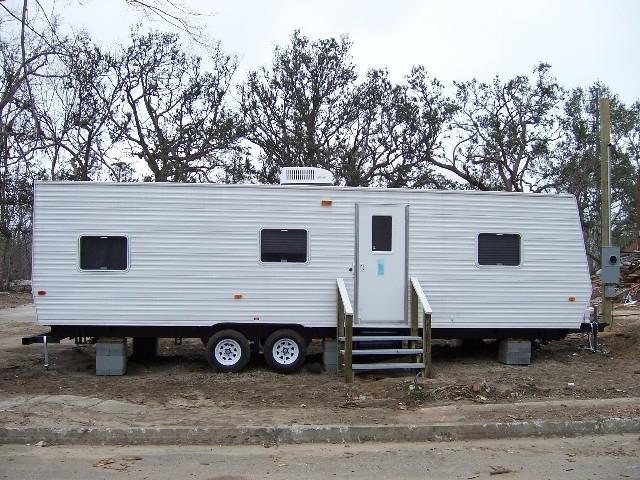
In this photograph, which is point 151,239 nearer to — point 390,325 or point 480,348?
point 390,325

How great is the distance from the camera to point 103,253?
10.2 m

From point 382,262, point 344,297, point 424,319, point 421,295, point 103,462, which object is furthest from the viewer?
point 382,262

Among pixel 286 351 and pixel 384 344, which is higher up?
pixel 384 344

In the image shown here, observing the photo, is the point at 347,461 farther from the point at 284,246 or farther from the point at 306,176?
the point at 306,176

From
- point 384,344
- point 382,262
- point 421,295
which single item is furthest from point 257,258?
point 421,295

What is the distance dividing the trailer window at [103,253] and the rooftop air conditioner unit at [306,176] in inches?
113

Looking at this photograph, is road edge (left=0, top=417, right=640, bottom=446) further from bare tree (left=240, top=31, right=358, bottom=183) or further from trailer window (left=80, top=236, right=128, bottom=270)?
bare tree (left=240, top=31, right=358, bottom=183)

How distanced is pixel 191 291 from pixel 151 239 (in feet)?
3.46

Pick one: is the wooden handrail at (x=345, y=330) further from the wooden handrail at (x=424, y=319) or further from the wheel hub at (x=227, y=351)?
the wheel hub at (x=227, y=351)

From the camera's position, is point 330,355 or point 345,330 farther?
point 330,355

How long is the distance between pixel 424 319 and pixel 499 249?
81.7 inches

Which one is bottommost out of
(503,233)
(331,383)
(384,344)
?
(331,383)

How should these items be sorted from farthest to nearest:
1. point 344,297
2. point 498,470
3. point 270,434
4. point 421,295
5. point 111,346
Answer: point 111,346 < point 421,295 < point 344,297 < point 270,434 < point 498,470

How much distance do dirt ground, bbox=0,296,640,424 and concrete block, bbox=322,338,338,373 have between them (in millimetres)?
216
